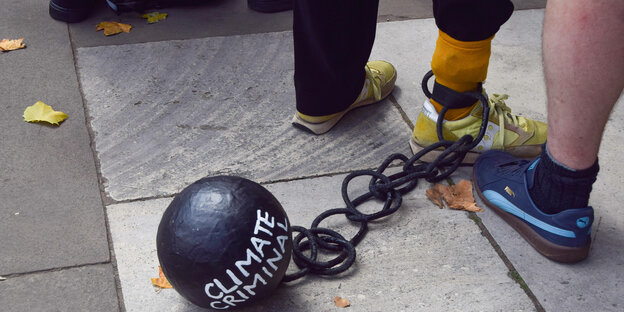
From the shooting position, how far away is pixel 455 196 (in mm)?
2641

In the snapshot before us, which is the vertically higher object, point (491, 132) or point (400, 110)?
point (491, 132)

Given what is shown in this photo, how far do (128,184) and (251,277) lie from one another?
3.32 feet

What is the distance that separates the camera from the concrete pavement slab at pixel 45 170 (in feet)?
7.70

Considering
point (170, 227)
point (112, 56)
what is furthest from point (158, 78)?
point (170, 227)

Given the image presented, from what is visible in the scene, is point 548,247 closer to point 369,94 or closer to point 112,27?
point 369,94

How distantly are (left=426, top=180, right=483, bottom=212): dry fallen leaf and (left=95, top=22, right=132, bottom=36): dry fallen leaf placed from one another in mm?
2292

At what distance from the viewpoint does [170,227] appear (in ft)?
6.31

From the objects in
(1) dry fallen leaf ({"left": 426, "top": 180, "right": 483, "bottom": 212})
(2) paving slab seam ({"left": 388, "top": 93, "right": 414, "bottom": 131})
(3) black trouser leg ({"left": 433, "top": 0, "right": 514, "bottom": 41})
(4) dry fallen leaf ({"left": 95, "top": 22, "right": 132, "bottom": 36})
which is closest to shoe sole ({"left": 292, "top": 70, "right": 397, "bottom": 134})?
(2) paving slab seam ({"left": 388, "top": 93, "right": 414, "bottom": 131})

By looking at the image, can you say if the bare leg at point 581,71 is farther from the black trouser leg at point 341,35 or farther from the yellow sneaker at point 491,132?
the yellow sneaker at point 491,132

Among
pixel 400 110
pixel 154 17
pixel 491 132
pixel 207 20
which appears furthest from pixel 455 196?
pixel 154 17

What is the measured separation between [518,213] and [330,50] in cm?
108

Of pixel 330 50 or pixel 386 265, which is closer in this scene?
pixel 386 265

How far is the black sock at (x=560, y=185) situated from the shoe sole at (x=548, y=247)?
107mm

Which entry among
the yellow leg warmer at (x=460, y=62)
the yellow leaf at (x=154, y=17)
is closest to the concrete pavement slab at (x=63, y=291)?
the yellow leg warmer at (x=460, y=62)
